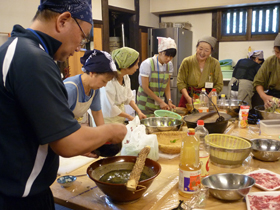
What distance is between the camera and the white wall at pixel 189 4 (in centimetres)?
553

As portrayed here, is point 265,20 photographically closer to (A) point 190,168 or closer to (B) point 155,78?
(B) point 155,78

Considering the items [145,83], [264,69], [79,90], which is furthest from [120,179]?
[264,69]

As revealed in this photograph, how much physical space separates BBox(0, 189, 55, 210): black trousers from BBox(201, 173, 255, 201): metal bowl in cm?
73

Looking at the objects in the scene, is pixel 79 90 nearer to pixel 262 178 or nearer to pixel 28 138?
pixel 28 138

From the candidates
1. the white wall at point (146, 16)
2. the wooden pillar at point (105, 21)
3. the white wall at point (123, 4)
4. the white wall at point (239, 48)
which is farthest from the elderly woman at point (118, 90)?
the white wall at point (239, 48)

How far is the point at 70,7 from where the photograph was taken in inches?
37.9

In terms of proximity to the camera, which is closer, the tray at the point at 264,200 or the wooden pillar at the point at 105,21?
the tray at the point at 264,200

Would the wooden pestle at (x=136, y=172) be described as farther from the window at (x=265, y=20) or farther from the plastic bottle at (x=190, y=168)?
the window at (x=265, y=20)

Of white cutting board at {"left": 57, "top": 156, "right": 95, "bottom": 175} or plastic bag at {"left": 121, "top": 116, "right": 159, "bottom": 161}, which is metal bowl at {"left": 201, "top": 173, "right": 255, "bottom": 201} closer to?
plastic bag at {"left": 121, "top": 116, "right": 159, "bottom": 161}

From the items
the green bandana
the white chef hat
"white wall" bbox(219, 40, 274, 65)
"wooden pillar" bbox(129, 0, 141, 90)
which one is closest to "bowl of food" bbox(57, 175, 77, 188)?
the green bandana

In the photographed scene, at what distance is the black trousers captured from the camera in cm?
94

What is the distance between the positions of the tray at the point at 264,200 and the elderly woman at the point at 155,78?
228 centimetres

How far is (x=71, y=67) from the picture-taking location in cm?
451

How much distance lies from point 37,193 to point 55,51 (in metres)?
0.55
